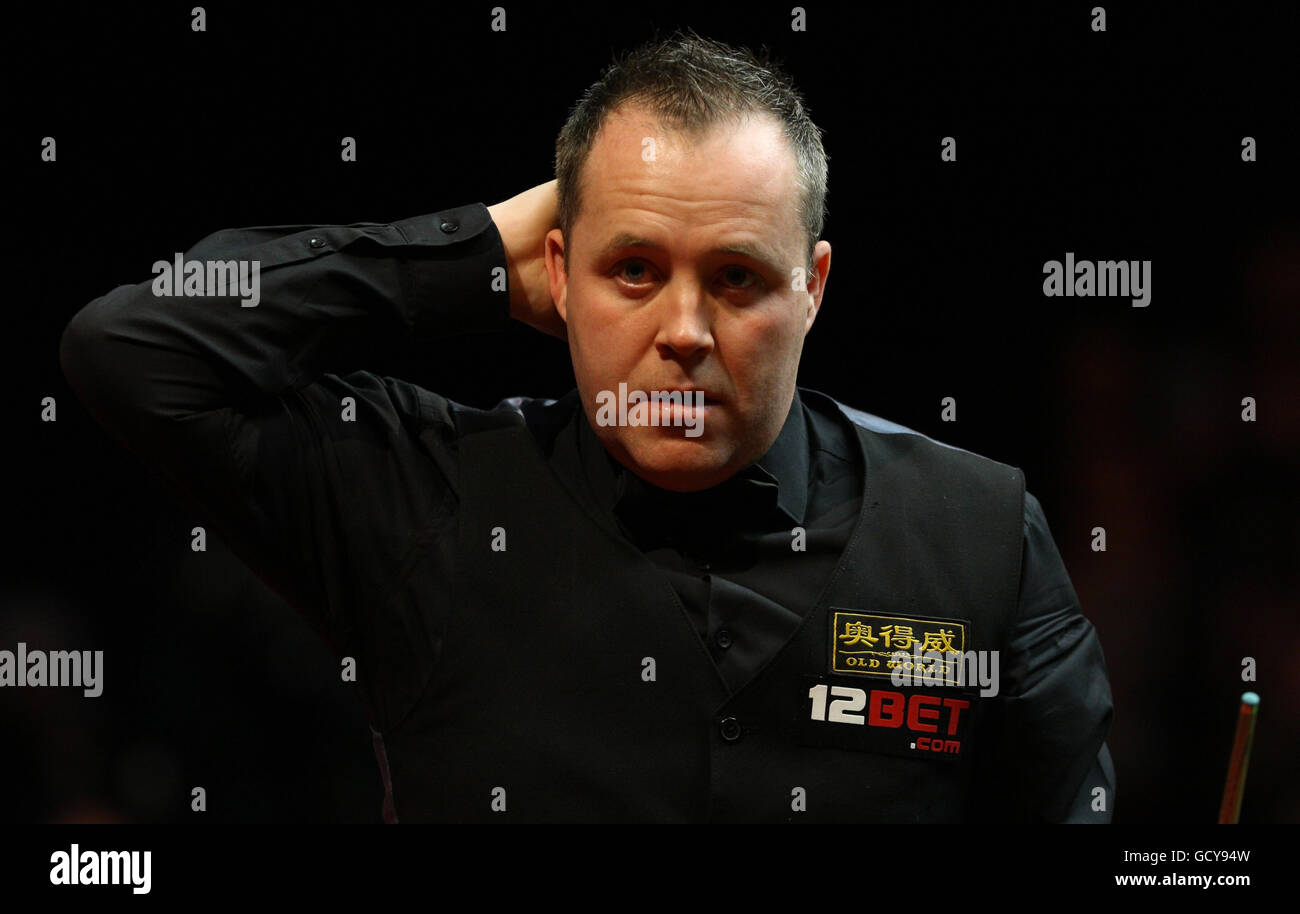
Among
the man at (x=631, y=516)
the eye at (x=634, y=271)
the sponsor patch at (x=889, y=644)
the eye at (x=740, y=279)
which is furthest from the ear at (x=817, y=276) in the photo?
the sponsor patch at (x=889, y=644)

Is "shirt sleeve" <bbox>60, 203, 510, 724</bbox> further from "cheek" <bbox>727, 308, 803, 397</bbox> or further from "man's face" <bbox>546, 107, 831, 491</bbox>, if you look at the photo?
"cheek" <bbox>727, 308, 803, 397</bbox>

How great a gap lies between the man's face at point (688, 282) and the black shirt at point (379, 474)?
11cm

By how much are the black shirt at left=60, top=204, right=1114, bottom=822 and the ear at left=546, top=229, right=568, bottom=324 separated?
7cm

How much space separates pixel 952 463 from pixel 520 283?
0.62 metres

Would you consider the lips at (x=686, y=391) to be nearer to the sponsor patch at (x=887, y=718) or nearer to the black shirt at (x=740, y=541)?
the black shirt at (x=740, y=541)

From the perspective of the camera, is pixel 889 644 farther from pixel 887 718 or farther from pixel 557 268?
pixel 557 268

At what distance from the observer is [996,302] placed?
8.70 ft

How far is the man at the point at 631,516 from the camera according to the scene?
1.69 m

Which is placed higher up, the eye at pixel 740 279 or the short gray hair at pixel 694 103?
the short gray hair at pixel 694 103

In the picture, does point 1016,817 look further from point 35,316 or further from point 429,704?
point 35,316

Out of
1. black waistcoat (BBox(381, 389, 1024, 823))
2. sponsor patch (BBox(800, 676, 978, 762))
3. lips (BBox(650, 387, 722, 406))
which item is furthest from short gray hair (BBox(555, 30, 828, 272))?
sponsor patch (BBox(800, 676, 978, 762))

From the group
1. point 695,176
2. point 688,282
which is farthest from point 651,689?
point 695,176

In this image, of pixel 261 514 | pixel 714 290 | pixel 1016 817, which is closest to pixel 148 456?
pixel 261 514

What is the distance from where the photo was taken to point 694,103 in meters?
1.70
